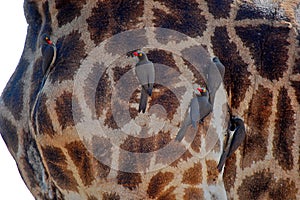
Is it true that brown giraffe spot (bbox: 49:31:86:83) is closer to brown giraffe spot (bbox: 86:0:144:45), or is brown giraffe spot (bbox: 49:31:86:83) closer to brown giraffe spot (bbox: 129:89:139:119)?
brown giraffe spot (bbox: 86:0:144:45)

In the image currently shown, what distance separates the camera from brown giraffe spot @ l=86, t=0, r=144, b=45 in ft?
19.1

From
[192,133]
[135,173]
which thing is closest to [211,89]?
[192,133]

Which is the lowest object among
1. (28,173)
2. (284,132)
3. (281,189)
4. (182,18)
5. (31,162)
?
(281,189)

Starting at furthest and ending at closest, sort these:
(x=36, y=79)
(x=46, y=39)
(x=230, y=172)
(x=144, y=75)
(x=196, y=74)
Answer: (x=230, y=172), (x=36, y=79), (x=46, y=39), (x=196, y=74), (x=144, y=75)

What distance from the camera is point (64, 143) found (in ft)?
18.5

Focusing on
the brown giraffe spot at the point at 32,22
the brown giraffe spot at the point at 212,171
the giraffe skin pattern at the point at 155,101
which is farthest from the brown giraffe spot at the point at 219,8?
the brown giraffe spot at the point at 32,22

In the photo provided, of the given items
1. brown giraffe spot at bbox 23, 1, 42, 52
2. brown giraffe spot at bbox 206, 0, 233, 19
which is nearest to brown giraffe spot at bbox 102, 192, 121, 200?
brown giraffe spot at bbox 23, 1, 42, 52

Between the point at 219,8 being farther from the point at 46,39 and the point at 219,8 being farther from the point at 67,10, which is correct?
the point at 46,39

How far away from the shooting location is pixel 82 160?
566cm

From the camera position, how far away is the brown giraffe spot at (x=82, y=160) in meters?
5.64

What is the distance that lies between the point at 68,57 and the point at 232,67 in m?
1.10

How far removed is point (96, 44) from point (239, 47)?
3.29ft

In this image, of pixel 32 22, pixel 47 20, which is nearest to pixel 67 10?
pixel 47 20

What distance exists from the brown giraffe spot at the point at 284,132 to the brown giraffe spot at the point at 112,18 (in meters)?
1.15
